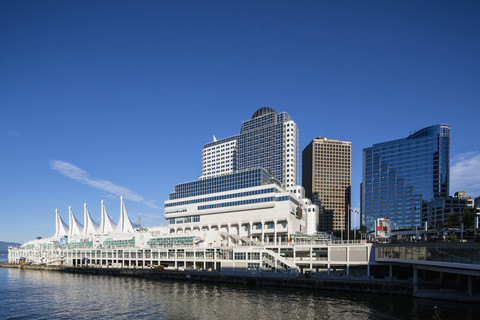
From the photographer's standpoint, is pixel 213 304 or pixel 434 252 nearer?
pixel 213 304

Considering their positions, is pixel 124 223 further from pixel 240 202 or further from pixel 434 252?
pixel 434 252

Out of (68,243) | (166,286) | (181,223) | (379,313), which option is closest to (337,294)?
(379,313)

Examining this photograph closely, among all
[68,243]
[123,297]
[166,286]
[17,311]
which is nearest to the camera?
[17,311]

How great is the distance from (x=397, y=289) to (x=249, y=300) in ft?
95.2

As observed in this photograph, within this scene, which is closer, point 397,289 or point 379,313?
→ point 379,313

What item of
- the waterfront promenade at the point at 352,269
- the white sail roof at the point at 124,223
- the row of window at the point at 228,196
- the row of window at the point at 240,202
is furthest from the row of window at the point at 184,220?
the white sail roof at the point at 124,223

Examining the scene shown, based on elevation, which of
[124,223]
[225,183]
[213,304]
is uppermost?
[225,183]

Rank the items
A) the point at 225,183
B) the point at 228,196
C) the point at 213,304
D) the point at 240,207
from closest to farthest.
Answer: the point at 213,304, the point at 240,207, the point at 228,196, the point at 225,183

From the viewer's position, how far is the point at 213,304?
226 ft

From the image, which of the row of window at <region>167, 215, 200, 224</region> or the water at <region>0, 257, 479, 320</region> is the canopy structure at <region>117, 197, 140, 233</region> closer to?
the row of window at <region>167, 215, 200, 224</region>

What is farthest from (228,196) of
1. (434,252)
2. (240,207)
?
(434,252)

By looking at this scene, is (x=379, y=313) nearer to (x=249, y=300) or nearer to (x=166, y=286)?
(x=249, y=300)

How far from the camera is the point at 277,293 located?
265ft

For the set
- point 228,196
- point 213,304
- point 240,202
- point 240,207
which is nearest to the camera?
point 213,304
